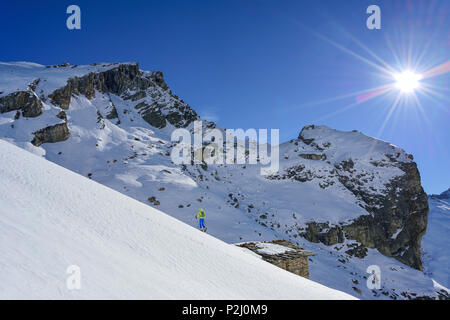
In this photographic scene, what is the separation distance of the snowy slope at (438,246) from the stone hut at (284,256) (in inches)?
2138

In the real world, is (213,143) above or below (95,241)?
above

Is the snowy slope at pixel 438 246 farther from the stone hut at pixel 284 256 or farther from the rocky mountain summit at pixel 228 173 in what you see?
the stone hut at pixel 284 256

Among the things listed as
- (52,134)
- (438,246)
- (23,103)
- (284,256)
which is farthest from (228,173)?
(438,246)

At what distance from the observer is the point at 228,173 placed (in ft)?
141

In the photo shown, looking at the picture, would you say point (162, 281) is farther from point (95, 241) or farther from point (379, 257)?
point (379, 257)

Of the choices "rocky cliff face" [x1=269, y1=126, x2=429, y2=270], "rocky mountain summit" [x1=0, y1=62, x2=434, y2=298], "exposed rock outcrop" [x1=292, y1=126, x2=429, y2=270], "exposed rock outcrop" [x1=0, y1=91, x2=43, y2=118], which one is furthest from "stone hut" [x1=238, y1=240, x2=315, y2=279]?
"exposed rock outcrop" [x1=0, y1=91, x2=43, y2=118]

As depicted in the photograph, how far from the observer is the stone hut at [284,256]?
11688 mm

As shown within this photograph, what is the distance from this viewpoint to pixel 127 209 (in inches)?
301

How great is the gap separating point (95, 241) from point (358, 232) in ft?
130

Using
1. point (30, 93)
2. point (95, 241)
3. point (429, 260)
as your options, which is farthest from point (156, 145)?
point (429, 260)

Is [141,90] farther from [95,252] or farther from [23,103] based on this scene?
[95,252]

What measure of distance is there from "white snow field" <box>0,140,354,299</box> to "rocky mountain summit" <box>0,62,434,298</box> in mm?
16953

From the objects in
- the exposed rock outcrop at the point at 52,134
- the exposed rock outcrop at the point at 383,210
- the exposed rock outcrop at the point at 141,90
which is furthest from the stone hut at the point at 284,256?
the exposed rock outcrop at the point at 141,90
